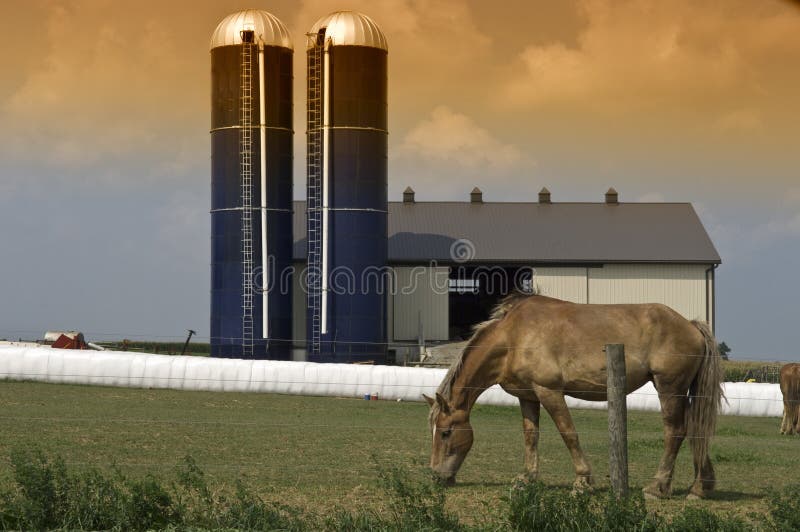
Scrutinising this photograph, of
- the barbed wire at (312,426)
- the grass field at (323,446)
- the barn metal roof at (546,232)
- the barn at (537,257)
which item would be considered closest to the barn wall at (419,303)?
the barn at (537,257)

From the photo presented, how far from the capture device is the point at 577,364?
12.7m

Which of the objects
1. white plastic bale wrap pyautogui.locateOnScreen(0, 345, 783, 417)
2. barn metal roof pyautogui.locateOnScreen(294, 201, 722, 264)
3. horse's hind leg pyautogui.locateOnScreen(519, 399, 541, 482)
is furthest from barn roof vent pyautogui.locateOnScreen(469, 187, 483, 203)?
horse's hind leg pyautogui.locateOnScreen(519, 399, 541, 482)

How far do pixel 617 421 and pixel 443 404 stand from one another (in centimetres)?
287

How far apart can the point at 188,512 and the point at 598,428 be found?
15.2 m

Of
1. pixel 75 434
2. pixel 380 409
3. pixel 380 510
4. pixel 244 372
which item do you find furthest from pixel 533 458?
pixel 244 372

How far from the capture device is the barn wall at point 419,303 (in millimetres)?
51750

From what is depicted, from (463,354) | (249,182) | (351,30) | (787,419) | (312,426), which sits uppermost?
(351,30)

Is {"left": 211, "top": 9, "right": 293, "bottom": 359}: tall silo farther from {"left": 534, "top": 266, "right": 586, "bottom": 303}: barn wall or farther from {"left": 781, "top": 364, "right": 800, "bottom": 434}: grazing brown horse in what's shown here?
{"left": 781, "top": 364, "right": 800, "bottom": 434}: grazing brown horse

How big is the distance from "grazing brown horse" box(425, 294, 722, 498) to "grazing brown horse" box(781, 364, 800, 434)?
556 inches

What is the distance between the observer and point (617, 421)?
35.1ft

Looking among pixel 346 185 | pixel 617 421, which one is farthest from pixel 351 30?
pixel 617 421

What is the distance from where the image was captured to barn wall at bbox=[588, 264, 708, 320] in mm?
53469

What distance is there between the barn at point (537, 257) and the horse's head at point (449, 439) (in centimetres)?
3576

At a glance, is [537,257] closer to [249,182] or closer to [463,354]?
[249,182]
